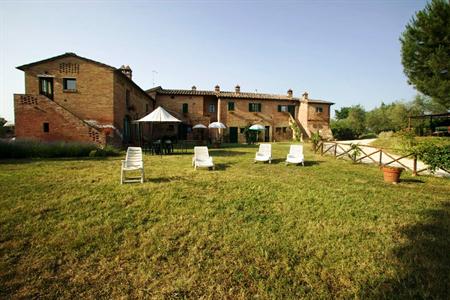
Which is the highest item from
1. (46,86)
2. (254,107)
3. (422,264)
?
(254,107)

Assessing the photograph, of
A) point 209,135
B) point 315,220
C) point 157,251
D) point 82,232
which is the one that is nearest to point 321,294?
point 315,220

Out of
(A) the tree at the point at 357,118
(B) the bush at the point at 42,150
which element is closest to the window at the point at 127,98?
(B) the bush at the point at 42,150

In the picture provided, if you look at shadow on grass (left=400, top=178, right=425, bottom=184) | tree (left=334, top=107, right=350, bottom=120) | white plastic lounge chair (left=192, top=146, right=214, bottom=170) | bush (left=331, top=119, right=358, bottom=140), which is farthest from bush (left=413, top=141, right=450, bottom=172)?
tree (left=334, top=107, right=350, bottom=120)

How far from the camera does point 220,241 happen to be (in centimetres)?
358

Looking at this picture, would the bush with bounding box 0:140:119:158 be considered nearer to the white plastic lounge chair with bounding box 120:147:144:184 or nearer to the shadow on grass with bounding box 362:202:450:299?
the white plastic lounge chair with bounding box 120:147:144:184

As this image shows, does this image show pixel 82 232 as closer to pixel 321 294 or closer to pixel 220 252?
pixel 220 252

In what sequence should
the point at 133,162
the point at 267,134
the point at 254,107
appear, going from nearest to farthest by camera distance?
1. the point at 133,162
2. the point at 254,107
3. the point at 267,134

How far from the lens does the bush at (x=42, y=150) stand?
10.6 metres

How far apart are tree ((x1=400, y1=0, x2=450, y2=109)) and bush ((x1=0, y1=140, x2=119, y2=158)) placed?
23089 millimetres

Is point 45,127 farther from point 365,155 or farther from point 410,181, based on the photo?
point 410,181

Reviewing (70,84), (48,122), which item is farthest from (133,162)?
(70,84)

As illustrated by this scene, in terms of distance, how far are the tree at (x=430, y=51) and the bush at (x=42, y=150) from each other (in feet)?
75.8

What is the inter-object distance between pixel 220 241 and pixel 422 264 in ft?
9.33

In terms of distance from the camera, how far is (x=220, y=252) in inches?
130
